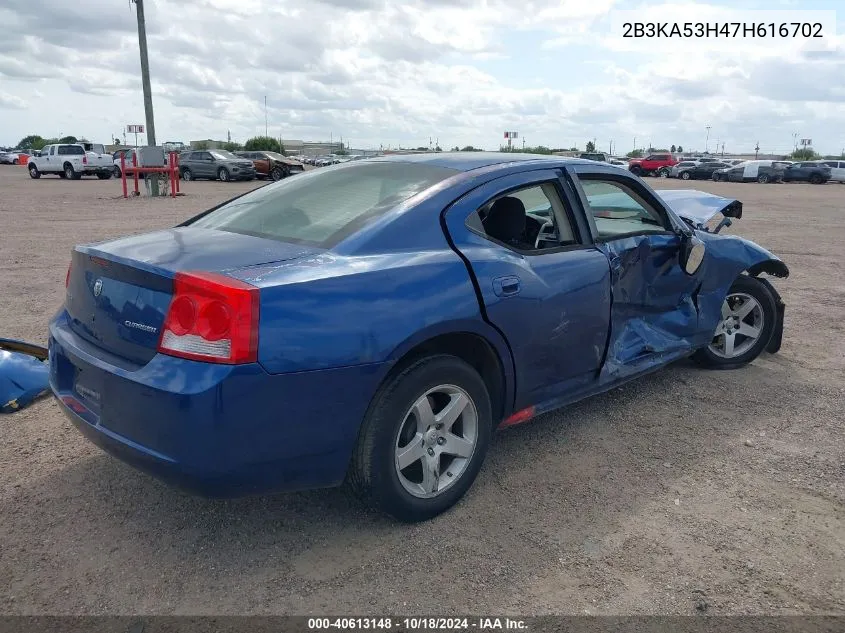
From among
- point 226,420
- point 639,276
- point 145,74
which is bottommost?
point 226,420

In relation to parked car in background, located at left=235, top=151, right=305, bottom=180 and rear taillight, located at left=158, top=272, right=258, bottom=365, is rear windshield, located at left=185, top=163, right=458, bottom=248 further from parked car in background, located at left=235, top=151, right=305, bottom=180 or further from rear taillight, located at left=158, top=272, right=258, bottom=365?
parked car in background, located at left=235, top=151, right=305, bottom=180

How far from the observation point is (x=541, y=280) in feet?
11.2

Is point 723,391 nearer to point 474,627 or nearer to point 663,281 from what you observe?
point 663,281

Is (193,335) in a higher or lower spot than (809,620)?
higher

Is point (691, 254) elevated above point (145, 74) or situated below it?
below

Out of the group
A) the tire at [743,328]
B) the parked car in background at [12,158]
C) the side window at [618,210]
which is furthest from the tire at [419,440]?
the parked car in background at [12,158]

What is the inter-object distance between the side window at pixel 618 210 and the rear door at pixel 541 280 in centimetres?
24

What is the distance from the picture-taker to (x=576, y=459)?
3740mm

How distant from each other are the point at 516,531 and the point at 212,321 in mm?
1550

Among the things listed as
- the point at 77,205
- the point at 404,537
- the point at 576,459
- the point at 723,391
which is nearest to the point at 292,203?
the point at 404,537

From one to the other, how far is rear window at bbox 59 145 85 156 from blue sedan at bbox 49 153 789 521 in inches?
1379

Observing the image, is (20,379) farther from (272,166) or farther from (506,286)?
(272,166)

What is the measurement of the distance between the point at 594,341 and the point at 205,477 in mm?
2128

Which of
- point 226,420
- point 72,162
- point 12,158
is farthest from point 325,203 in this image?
point 12,158
